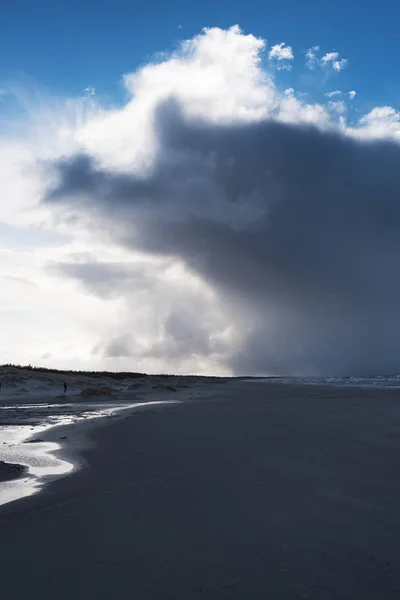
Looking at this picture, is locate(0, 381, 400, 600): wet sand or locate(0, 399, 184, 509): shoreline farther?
locate(0, 399, 184, 509): shoreline

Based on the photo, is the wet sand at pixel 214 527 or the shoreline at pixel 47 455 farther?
the shoreline at pixel 47 455

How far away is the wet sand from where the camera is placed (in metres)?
5.32

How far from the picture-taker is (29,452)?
14398mm

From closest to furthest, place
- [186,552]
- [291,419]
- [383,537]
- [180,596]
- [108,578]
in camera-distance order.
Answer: [180,596] → [108,578] → [186,552] → [383,537] → [291,419]

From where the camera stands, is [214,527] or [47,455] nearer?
[214,527]

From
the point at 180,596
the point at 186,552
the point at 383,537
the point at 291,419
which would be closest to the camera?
the point at 180,596

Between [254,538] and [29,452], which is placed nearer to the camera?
[254,538]

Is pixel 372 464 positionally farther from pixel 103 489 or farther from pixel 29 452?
pixel 29 452

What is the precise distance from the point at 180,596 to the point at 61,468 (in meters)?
7.72

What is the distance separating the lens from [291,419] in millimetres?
21844

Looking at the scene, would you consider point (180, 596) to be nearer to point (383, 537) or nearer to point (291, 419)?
point (383, 537)

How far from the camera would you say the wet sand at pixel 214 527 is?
17.4 feet

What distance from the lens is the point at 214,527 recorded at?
718cm

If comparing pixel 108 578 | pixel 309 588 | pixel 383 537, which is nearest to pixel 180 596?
pixel 108 578
